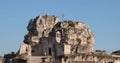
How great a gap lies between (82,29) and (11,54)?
47.7 ft

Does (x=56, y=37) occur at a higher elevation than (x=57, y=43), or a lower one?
higher

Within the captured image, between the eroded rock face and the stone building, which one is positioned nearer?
the stone building

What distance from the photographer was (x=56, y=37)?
259 feet

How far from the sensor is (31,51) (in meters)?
80.8

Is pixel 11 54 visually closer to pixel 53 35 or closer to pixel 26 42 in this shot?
pixel 26 42

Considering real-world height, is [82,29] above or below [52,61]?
above

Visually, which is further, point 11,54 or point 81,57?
point 11,54

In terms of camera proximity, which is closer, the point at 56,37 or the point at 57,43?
the point at 57,43

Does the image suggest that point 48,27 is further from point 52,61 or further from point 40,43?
point 52,61

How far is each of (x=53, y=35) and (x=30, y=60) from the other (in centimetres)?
677

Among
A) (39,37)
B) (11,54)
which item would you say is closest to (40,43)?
(39,37)

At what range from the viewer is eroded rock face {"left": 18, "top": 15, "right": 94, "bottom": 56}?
257 feet

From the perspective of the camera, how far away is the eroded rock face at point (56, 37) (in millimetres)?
78312

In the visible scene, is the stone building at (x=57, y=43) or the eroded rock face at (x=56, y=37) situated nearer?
the stone building at (x=57, y=43)
